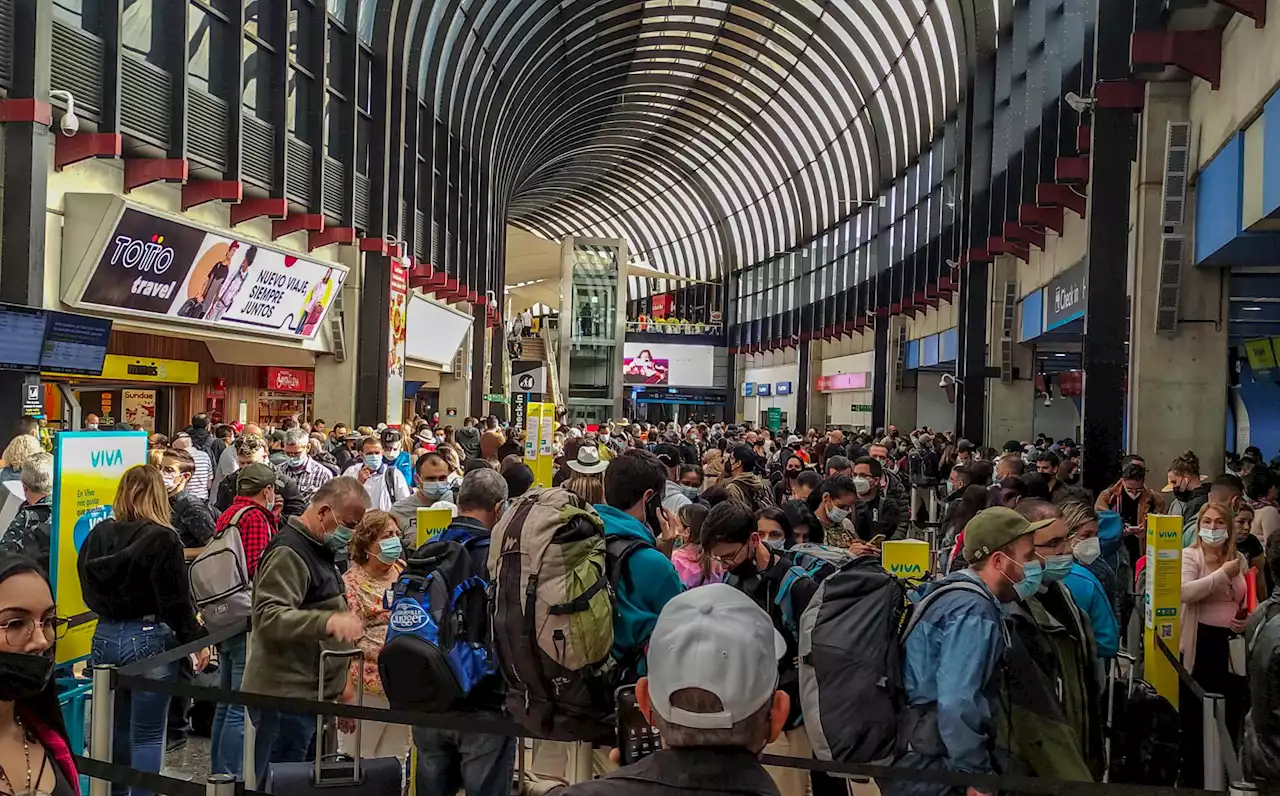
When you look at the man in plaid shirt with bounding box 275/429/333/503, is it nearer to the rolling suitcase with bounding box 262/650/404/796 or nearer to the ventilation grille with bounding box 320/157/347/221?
the rolling suitcase with bounding box 262/650/404/796

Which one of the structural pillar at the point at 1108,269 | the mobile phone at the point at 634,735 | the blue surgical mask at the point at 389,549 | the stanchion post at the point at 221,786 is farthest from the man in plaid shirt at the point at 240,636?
the structural pillar at the point at 1108,269

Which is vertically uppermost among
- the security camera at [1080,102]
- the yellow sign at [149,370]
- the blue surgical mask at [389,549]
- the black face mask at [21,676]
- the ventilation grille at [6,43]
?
the security camera at [1080,102]

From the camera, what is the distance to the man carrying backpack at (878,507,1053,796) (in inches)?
144

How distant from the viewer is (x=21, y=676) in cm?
277

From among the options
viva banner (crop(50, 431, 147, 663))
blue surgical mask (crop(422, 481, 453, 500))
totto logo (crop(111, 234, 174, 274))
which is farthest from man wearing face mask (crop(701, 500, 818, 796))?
totto logo (crop(111, 234, 174, 274))

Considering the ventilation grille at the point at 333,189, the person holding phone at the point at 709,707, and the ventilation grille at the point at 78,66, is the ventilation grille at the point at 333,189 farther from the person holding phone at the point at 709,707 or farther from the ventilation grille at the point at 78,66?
the person holding phone at the point at 709,707

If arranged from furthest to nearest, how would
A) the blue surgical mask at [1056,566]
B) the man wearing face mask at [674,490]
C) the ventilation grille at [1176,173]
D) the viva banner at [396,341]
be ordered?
the viva banner at [396,341] < the ventilation grille at [1176,173] < the man wearing face mask at [674,490] < the blue surgical mask at [1056,566]

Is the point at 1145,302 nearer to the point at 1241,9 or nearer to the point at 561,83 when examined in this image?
the point at 1241,9

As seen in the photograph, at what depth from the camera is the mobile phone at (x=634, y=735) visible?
3068 millimetres

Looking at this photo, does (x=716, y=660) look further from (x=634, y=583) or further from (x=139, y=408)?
(x=139, y=408)

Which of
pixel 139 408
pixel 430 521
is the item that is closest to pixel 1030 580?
pixel 430 521

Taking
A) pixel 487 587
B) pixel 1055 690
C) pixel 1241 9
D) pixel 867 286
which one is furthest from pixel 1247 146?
pixel 867 286

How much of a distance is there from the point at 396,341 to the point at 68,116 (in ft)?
40.5

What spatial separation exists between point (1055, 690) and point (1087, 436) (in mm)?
10056
